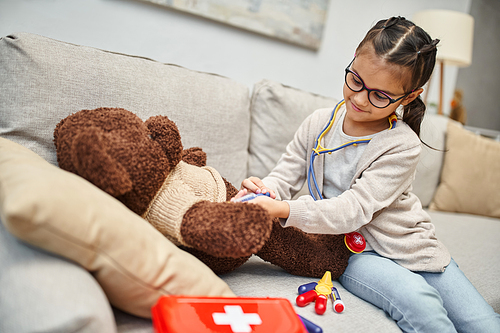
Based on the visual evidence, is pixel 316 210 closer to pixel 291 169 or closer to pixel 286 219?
pixel 286 219

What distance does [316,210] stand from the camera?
826 mm

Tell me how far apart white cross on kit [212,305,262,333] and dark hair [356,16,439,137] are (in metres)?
0.64

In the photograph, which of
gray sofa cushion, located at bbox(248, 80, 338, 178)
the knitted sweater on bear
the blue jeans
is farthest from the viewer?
gray sofa cushion, located at bbox(248, 80, 338, 178)

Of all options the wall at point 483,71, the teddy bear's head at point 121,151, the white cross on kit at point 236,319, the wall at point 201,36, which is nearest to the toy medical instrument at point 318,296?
the white cross on kit at point 236,319

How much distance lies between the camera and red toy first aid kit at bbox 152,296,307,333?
1.68ft

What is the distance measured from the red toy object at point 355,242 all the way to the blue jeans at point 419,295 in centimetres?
2

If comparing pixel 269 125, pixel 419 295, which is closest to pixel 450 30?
pixel 269 125

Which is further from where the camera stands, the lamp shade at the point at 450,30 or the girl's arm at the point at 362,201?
the lamp shade at the point at 450,30

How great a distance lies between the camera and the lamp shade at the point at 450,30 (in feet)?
6.41

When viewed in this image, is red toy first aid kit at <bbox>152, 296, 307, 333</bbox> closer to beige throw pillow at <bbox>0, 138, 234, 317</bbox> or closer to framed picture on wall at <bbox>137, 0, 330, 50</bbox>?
beige throw pillow at <bbox>0, 138, 234, 317</bbox>

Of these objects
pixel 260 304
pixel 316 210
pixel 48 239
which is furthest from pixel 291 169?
pixel 48 239

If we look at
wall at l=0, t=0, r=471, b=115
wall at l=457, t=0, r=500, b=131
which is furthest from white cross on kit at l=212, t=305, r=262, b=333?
wall at l=457, t=0, r=500, b=131

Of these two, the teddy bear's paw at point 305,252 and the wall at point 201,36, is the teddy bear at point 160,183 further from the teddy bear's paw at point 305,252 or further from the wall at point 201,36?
the wall at point 201,36

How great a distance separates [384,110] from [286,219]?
1.20 ft
